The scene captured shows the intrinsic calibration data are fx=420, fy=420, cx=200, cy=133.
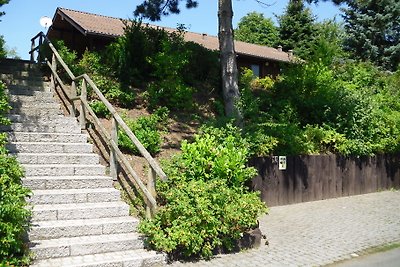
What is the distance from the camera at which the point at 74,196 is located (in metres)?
6.47

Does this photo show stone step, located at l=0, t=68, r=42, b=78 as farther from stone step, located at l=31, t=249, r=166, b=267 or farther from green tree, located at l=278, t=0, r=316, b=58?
green tree, located at l=278, t=0, r=316, b=58

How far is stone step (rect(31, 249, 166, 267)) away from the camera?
510cm

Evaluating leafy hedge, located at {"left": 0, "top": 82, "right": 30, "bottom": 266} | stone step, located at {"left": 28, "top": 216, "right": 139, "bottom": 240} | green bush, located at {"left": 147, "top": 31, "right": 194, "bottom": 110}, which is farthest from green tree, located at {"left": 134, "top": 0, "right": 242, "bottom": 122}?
leafy hedge, located at {"left": 0, "top": 82, "right": 30, "bottom": 266}

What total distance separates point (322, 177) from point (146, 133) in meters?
5.12

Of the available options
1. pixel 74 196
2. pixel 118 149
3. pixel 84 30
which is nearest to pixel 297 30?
pixel 84 30

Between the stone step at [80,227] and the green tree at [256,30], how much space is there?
40040mm

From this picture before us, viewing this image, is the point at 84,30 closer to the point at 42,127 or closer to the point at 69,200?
the point at 42,127

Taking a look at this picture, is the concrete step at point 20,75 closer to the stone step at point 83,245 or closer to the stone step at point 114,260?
the stone step at point 83,245

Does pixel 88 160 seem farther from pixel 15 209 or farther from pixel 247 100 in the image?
pixel 247 100

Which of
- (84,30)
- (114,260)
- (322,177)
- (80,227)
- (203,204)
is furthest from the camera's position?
(84,30)

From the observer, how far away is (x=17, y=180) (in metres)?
5.41

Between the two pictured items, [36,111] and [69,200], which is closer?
[69,200]

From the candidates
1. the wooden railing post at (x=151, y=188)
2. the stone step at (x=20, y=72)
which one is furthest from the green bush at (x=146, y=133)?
the stone step at (x=20, y=72)

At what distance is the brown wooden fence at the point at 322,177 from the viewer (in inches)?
390
